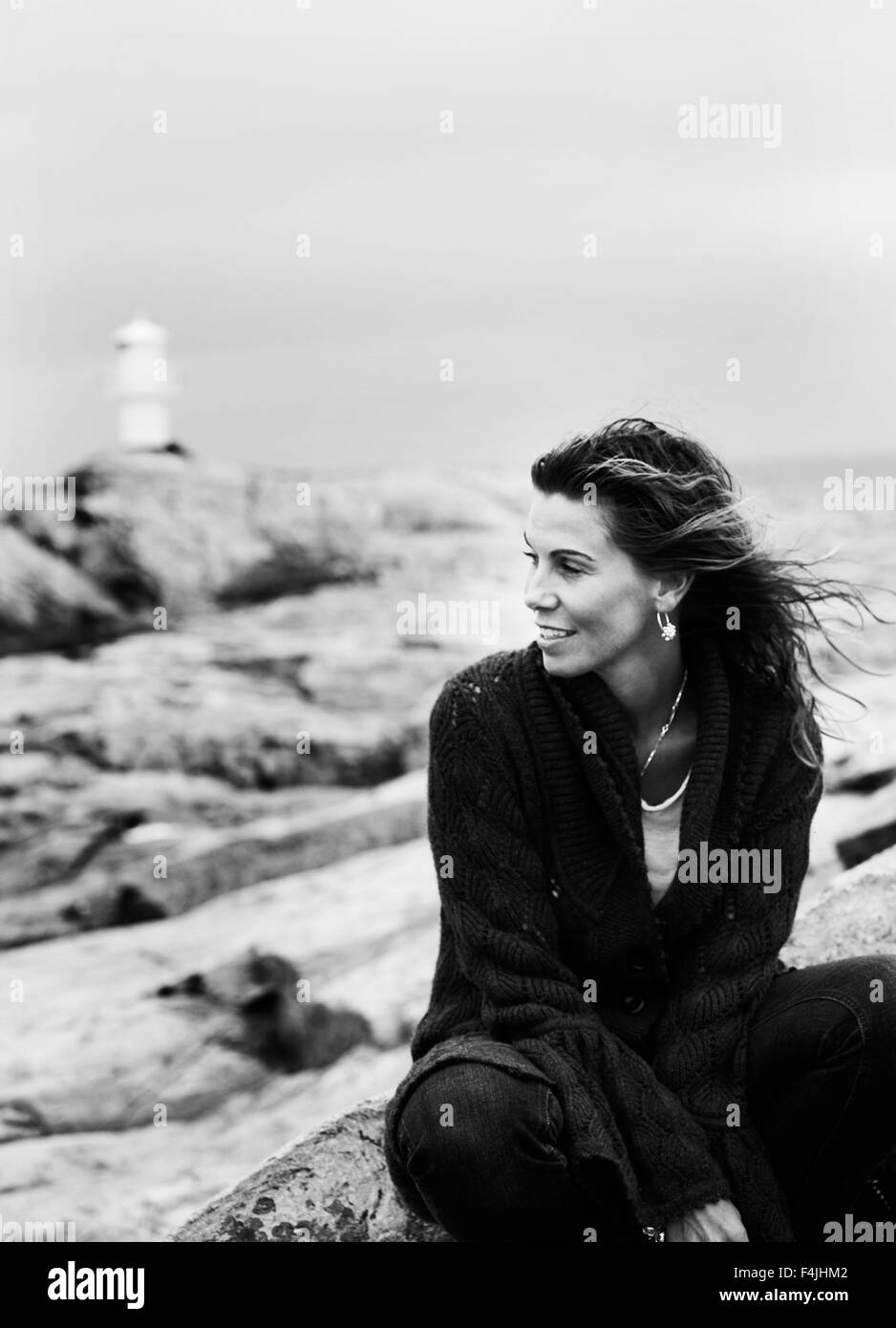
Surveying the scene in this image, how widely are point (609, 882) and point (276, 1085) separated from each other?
4222 mm

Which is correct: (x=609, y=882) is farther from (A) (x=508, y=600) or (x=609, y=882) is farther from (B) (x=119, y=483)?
(B) (x=119, y=483)

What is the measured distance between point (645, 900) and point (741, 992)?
239mm

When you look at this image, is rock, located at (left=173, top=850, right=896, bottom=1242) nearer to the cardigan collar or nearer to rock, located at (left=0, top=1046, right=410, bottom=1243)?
the cardigan collar

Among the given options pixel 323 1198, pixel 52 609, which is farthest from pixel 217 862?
pixel 323 1198

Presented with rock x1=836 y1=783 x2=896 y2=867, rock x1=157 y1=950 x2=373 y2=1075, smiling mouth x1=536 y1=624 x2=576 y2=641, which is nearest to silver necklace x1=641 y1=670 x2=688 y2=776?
smiling mouth x1=536 y1=624 x2=576 y2=641

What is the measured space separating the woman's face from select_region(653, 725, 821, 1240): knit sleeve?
0.43m

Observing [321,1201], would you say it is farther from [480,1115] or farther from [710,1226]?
[710,1226]

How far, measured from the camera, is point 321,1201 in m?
3.29

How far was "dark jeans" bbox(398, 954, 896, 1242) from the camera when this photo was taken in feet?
8.86

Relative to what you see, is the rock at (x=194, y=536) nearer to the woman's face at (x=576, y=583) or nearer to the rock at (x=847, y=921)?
the rock at (x=847, y=921)

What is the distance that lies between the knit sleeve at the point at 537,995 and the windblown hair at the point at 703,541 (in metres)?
0.43
